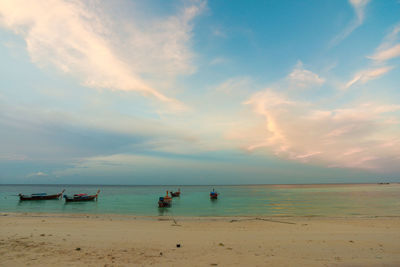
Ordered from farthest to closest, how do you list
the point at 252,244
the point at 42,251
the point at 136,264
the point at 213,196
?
1. the point at 213,196
2. the point at 252,244
3. the point at 42,251
4. the point at 136,264

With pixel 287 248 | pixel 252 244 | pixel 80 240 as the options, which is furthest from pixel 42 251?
pixel 287 248

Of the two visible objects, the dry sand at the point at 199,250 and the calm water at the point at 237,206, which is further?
the calm water at the point at 237,206

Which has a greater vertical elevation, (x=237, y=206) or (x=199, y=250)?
(x=199, y=250)

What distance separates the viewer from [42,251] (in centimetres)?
1055

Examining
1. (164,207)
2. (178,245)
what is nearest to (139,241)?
(178,245)

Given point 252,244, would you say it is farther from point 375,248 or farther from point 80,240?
point 80,240

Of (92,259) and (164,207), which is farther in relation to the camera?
(164,207)

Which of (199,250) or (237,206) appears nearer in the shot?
(199,250)

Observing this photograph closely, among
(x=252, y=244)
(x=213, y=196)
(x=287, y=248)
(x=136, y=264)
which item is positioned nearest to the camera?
(x=136, y=264)

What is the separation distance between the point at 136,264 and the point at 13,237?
9.42 meters

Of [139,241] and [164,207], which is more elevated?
[139,241]

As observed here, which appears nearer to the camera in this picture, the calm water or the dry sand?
the dry sand

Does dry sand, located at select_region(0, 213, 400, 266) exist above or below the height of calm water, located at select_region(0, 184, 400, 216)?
above

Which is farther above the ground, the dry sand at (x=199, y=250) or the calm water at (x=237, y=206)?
the dry sand at (x=199, y=250)
